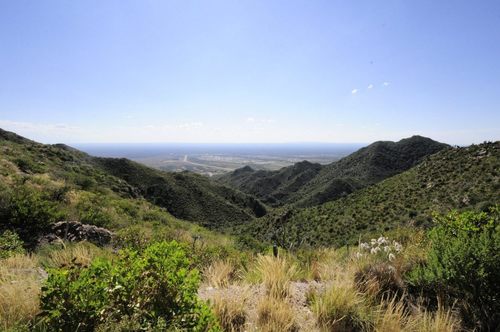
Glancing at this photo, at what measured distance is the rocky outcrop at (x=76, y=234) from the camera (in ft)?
27.0

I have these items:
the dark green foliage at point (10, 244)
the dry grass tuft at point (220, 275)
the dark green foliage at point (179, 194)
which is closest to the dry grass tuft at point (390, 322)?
the dry grass tuft at point (220, 275)

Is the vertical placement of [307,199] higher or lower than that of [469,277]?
lower

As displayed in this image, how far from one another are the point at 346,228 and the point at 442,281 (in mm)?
27946

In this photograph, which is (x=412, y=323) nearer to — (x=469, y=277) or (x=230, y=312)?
(x=469, y=277)

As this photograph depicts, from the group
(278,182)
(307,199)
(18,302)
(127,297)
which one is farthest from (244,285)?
(278,182)

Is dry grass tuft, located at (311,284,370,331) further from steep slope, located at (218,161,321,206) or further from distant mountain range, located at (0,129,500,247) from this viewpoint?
steep slope, located at (218,161,321,206)

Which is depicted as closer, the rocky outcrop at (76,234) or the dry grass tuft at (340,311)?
the dry grass tuft at (340,311)

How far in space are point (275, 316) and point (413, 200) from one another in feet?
105

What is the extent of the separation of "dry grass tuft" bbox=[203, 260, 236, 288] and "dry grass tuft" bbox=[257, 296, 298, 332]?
92 cm

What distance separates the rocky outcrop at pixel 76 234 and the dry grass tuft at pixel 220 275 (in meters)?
4.53

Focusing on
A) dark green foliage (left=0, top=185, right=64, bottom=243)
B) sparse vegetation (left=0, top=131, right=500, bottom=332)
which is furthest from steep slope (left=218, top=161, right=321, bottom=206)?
sparse vegetation (left=0, top=131, right=500, bottom=332)

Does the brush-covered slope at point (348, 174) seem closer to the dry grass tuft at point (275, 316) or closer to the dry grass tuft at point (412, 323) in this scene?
the dry grass tuft at point (412, 323)

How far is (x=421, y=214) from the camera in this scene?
2686 centimetres

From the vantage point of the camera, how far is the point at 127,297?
2955 millimetres
